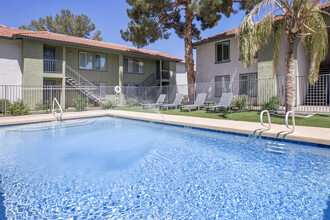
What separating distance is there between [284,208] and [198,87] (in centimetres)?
1623

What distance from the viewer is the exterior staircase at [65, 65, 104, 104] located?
18016mm

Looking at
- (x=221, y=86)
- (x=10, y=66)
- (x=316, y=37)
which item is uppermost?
(x=316, y=37)

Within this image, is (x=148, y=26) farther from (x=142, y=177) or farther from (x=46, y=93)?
(x=142, y=177)

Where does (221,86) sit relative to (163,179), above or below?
above

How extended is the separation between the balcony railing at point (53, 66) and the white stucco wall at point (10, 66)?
→ 5.67 feet

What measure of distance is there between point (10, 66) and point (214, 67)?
15.8 meters

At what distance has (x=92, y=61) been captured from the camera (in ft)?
66.5

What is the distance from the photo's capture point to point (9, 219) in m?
2.85

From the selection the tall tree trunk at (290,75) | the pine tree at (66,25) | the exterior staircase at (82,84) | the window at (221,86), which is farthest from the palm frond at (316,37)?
the pine tree at (66,25)

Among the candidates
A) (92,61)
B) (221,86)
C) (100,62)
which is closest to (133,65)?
(100,62)

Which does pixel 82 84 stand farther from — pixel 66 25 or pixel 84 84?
pixel 66 25

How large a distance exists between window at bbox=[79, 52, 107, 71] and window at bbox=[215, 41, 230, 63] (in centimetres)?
1062

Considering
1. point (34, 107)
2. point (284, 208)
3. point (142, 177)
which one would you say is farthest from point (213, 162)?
point (34, 107)

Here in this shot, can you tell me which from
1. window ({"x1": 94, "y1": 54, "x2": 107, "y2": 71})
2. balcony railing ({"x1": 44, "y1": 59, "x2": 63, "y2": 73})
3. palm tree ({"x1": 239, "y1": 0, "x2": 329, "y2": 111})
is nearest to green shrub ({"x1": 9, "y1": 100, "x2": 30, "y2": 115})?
balcony railing ({"x1": 44, "y1": 59, "x2": 63, "y2": 73})
